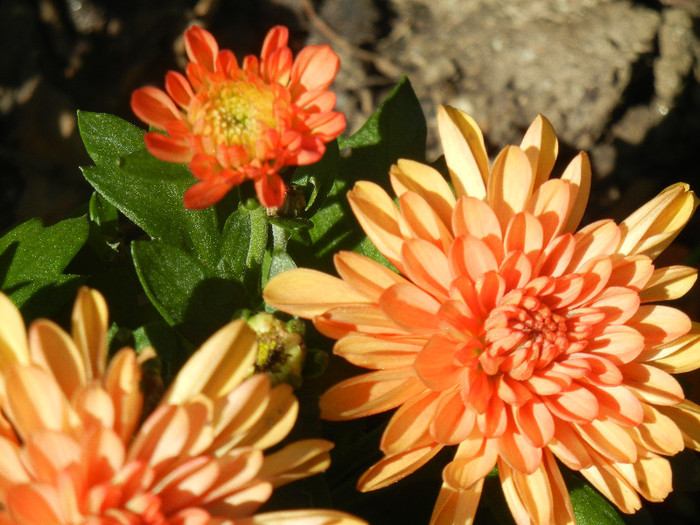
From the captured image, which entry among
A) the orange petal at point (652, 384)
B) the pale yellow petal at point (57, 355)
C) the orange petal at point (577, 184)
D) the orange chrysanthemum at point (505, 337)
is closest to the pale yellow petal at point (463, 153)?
the orange chrysanthemum at point (505, 337)

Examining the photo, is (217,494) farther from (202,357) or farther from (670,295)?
(670,295)

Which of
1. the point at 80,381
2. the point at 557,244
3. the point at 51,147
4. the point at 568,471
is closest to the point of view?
the point at 80,381

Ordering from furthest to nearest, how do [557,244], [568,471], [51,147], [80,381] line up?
[51,147] → [568,471] → [557,244] → [80,381]

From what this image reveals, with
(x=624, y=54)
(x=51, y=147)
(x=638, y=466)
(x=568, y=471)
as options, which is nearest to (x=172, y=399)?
(x=638, y=466)

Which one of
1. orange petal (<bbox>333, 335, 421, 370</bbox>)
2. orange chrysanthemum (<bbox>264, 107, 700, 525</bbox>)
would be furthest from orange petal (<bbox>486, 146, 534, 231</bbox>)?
orange petal (<bbox>333, 335, 421, 370</bbox>)

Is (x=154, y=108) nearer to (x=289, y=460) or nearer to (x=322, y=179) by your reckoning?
(x=322, y=179)

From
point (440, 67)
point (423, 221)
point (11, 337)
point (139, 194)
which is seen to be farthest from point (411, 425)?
point (440, 67)

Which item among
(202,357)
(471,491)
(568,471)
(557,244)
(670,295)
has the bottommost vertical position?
(568,471)
